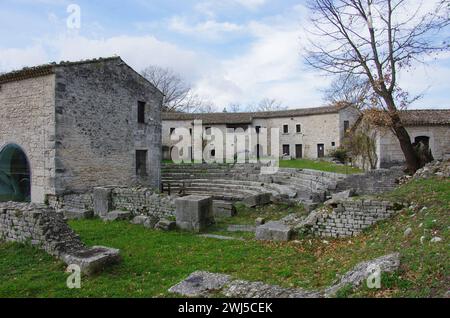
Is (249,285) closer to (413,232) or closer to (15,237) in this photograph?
(413,232)

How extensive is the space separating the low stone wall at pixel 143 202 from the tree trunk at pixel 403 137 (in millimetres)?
8987

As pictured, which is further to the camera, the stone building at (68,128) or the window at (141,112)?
the window at (141,112)

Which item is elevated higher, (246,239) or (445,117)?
(445,117)

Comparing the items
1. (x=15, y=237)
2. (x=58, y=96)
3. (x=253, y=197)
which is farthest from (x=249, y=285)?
(x=58, y=96)

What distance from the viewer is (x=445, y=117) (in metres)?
21.3

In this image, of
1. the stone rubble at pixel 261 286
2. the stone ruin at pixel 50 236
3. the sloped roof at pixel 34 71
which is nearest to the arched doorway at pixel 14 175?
the sloped roof at pixel 34 71

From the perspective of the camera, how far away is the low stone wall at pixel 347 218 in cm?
793

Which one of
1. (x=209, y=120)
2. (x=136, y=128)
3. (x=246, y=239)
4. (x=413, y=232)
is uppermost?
(x=209, y=120)

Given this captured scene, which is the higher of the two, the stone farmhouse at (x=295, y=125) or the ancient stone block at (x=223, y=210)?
the stone farmhouse at (x=295, y=125)

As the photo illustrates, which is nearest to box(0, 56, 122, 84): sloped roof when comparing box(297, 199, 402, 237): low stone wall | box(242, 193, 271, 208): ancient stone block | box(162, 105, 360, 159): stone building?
box(242, 193, 271, 208): ancient stone block

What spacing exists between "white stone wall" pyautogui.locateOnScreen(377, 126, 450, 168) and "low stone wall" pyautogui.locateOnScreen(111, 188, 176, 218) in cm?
1475

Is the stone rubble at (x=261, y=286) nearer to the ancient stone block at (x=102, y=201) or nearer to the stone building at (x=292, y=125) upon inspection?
the ancient stone block at (x=102, y=201)

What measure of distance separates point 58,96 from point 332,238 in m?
11.2

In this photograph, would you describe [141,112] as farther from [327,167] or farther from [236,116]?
[236,116]
